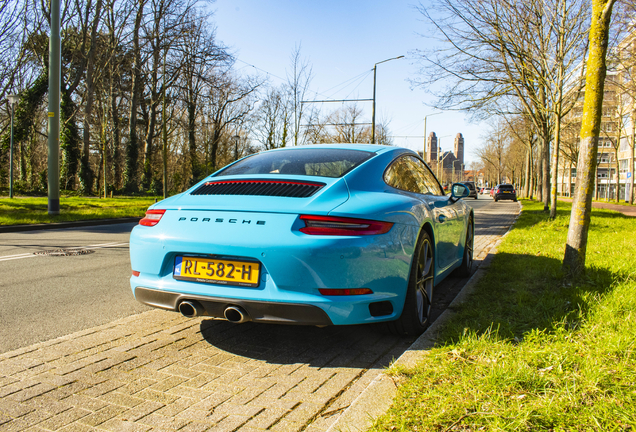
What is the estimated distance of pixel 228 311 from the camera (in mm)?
2729

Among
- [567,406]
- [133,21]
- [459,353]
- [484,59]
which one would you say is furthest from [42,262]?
[133,21]

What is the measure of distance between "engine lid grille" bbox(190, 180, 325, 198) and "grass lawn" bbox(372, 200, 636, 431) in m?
1.22

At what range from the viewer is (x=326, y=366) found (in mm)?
2922

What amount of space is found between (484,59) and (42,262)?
11.2m

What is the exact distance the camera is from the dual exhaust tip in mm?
2717

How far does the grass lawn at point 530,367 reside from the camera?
2.03m

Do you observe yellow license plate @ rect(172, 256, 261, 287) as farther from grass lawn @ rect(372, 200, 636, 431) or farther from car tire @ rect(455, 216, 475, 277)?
car tire @ rect(455, 216, 475, 277)

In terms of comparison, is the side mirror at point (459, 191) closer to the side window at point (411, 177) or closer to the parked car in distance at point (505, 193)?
the side window at point (411, 177)

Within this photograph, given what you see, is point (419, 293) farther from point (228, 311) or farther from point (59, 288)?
point (59, 288)

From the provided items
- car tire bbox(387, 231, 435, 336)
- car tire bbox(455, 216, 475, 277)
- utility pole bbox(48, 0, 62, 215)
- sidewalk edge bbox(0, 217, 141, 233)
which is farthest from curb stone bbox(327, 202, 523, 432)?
utility pole bbox(48, 0, 62, 215)

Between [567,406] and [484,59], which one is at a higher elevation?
[484,59]

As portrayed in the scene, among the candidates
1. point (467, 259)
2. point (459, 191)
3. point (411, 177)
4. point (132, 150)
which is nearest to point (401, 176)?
point (411, 177)

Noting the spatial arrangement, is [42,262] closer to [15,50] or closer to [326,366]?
[326,366]

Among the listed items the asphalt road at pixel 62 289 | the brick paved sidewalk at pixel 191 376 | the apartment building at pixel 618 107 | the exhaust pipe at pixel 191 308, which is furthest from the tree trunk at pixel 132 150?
the exhaust pipe at pixel 191 308
